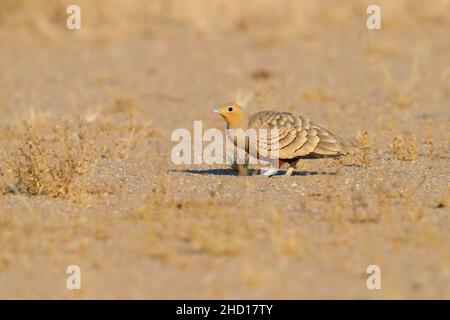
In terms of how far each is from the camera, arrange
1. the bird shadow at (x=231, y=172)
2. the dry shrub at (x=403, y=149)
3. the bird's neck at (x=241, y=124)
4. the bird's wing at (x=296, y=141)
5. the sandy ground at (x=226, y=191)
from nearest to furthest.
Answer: the sandy ground at (x=226, y=191)
the bird's wing at (x=296, y=141)
the bird's neck at (x=241, y=124)
the bird shadow at (x=231, y=172)
the dry shrub at (x=403, y=149)

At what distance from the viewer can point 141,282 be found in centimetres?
533

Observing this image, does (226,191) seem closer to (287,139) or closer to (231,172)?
(287,139)

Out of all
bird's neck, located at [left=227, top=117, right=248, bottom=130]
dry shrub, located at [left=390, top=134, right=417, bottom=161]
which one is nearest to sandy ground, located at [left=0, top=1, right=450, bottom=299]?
dry shrub, located at [left=390, top=134, right=417, bottom=161]

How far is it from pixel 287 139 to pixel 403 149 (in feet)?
6.51

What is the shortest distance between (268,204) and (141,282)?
1.92 m

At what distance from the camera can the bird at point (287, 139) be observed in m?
7.71

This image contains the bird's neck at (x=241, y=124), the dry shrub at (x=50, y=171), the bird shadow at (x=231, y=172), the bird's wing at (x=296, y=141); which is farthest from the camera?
the bird shadow at (x=231, y=172)

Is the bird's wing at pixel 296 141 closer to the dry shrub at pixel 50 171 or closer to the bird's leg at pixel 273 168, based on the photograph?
the bird's leg at pixel 273 168

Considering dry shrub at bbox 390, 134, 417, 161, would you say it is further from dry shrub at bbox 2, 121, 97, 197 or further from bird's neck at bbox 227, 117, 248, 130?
dry shrub at bbox 2, 121, 97, 197

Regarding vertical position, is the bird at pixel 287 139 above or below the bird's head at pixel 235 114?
below

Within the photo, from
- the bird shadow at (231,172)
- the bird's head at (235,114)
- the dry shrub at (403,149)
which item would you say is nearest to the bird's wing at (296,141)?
the bird's head at (235,114)

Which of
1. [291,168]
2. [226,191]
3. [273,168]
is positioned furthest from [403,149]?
[226,191]

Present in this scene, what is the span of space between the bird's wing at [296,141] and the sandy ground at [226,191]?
304mm

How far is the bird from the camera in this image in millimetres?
7711
